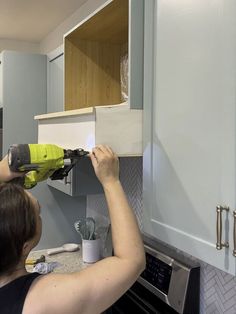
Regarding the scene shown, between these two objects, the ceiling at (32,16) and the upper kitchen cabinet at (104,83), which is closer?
the upper kitchen cabinet at (104,83)

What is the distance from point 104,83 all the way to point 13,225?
0.92 metres

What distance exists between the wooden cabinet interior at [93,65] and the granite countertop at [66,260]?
3.28 feet

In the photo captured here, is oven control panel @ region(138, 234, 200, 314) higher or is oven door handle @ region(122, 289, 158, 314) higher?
oven control panel @ region(138, 234, 200, 314)

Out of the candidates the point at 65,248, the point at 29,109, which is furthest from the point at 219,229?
the point at 29,109

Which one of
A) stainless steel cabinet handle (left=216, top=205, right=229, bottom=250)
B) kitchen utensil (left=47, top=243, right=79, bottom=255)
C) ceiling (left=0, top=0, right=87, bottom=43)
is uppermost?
ceiling (left=0, top=0, right=87, bottom=43)

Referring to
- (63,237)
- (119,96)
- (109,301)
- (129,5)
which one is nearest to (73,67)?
(119,96)

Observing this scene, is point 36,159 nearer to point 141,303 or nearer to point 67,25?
point 141,303

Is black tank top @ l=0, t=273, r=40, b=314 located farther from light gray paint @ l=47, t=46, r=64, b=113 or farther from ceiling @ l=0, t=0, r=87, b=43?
ceiling @ l=0, t=0, r=87, b=43

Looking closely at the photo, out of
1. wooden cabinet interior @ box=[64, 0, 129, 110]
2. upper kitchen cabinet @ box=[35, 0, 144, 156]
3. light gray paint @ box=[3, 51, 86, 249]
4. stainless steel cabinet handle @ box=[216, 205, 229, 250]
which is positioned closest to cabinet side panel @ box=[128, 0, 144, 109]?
upper kitchen cabinet @ box=[35, 0, 144, 156]

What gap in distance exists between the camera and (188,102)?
0.97 metres

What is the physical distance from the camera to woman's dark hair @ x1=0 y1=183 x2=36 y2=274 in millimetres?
876

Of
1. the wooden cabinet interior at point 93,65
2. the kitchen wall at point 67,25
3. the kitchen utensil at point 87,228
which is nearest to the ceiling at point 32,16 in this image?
the kitchen wall at point 67,25

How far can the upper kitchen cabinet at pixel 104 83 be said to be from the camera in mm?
1158

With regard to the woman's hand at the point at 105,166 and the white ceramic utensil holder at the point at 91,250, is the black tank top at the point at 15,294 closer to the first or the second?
Result: the woman's hand at the point at 105,166
